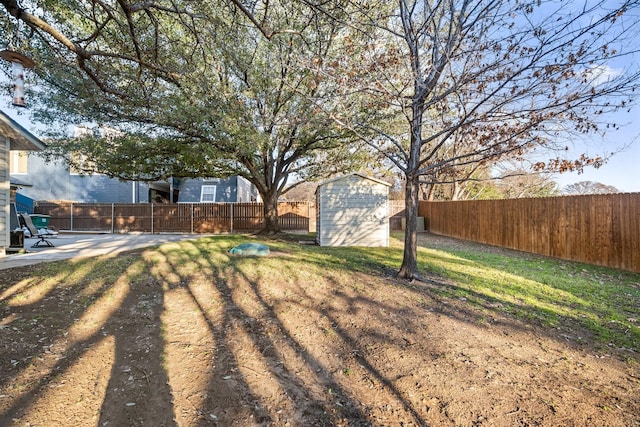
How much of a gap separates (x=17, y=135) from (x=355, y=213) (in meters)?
9.47

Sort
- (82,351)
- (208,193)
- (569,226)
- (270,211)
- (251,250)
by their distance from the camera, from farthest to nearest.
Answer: (208,193)
(270,211)
(569,226)
(251,250)
(82,351)

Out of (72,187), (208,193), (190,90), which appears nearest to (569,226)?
(190,90)

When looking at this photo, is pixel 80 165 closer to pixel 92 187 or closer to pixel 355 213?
pixel 92 187

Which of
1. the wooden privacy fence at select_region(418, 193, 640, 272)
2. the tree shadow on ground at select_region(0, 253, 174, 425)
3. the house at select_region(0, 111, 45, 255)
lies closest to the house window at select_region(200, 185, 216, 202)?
the house at select_region(0, 111, 45, 255)

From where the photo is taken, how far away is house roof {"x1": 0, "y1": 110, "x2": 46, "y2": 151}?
24.3 ft

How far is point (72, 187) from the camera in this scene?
19.8m

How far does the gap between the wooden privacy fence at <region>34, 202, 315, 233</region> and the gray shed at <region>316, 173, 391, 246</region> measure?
7531mm

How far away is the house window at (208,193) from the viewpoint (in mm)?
19469

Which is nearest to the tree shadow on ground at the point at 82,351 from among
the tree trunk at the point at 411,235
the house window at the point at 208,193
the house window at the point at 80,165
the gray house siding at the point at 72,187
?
the tree trunk at the point at 411,235

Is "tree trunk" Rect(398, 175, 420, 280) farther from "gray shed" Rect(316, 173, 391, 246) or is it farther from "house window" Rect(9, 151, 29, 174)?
"house window" Rect(9, 151, 29, 174)

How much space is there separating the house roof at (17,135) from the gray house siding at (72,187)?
1077 cm

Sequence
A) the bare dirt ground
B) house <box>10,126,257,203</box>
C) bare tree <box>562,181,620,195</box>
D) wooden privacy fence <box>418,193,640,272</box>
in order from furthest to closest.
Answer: bare tree <box>562,181,620,195</box>
house <box>10,126,257,203</box>
wooden privacy fence <box>418,193,640,272</box>
the bare dirt ground

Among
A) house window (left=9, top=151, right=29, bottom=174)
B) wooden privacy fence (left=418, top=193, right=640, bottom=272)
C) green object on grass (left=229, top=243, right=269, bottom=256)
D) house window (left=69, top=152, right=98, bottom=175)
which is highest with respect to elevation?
house window (left=9, top=151, right=29, bottom=174)

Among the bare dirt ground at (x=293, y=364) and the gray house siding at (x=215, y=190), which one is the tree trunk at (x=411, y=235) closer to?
the bare dirt ground at (x=293, y=364)
